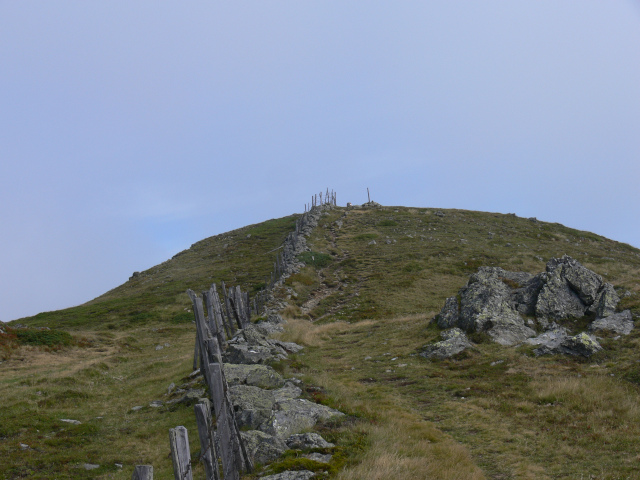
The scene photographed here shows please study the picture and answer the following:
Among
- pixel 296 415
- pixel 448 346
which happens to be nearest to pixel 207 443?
pixel 296 415

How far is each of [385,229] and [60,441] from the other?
57.8 metres

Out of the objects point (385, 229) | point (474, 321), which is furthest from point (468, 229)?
point (474, 321)

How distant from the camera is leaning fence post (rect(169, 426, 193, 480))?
5.96 m

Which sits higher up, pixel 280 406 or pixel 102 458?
pixel 280 406

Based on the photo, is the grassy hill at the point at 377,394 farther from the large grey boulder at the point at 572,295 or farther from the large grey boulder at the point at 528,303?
the large grey boulder at the point at 528,303

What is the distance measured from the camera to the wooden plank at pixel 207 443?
7302 millimetres

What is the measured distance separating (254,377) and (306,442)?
525 cm

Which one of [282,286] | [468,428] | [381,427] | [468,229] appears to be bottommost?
[468,428]

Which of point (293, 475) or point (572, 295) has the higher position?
point (572, 295)

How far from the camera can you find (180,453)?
6105 mm

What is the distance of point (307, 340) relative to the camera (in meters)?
24.7

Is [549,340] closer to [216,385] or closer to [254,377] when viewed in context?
[254,377]

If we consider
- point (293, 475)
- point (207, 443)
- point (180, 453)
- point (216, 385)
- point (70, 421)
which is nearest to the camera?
point (180, 453)

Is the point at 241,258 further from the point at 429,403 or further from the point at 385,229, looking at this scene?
the point at 429,403
